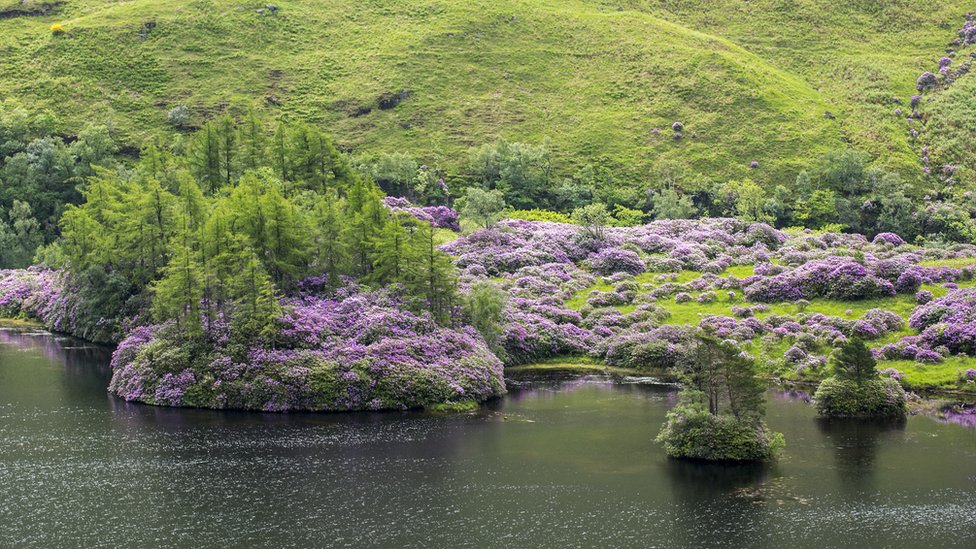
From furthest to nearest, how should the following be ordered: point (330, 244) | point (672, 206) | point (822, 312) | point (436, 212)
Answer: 1. point (672, 206)
2. point (436, 212)
3. point (822, 312)
4. point (330, 244)

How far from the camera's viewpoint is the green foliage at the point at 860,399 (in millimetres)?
82938

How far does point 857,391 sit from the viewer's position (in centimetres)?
8344

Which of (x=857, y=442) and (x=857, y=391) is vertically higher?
(x=857, y=391)

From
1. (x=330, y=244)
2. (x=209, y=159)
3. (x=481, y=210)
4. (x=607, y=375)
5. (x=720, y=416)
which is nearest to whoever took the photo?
(x=720, y=416)

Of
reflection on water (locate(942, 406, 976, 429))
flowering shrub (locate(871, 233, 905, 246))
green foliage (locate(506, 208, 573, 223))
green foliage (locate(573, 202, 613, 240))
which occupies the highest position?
green foliage (locate(506, 208, 573, 223))

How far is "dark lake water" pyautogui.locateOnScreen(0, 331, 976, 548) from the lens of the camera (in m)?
57.8

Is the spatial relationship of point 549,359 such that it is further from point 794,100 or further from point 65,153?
point 794,100

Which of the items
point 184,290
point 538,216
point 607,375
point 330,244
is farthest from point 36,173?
point 607,375

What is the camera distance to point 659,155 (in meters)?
184

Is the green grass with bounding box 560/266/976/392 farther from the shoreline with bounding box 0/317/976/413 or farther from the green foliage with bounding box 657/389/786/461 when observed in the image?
the green foliage with bounding box 657/389/786/461

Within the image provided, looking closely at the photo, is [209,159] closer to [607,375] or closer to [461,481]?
[607,375]

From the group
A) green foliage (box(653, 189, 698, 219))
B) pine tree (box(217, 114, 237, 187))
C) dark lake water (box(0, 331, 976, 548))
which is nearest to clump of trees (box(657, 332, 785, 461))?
dark lake water (box(0, 331, 976, 548))

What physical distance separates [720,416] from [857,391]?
17.9 m

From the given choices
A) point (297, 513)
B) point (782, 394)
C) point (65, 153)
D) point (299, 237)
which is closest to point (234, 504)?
point (297, 513)
